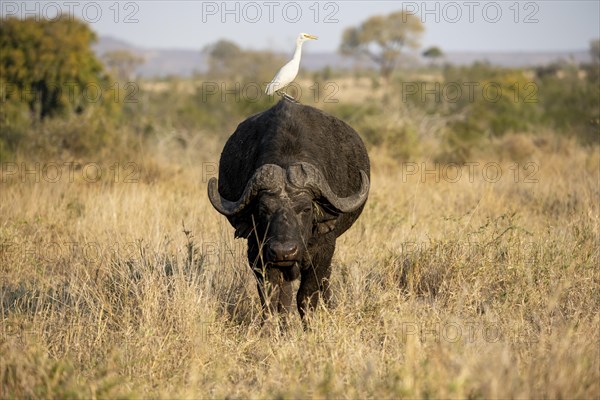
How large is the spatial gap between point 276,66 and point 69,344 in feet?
119

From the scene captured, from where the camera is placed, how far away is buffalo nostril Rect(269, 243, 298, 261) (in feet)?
15.8

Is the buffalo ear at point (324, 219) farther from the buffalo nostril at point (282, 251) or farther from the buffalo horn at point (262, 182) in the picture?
the buffalo nostril at point (282, 251)

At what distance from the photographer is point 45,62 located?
19375mm

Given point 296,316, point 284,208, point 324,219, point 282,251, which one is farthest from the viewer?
point 296,316

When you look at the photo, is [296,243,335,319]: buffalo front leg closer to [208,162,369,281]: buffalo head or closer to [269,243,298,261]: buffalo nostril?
[208,162,369,281]: buffalo head

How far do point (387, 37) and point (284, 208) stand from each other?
5275 cm

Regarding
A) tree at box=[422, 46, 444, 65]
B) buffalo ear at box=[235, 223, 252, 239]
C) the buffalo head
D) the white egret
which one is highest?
tree at box=[422, 46, 444, 65]

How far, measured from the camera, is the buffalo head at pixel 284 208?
4.97 m

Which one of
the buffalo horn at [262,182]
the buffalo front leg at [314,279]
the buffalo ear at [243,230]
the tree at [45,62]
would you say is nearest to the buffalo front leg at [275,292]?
the buffalo front leg at [314,279]

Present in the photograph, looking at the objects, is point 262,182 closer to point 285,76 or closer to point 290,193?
point 290,193

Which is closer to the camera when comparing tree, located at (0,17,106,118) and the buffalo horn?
the buffalo horn

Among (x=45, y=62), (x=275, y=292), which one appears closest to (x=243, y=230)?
(x=275, y=292)

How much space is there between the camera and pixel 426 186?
11359 mm

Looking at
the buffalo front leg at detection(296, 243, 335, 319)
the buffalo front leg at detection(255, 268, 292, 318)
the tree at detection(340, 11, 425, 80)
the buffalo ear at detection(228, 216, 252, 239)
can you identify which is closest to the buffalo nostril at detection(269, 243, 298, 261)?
the buffalo front leg at detection(255, 268, 292, 318)
